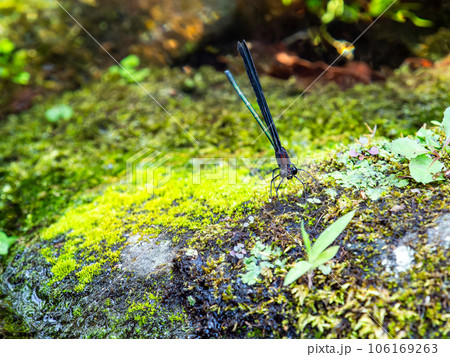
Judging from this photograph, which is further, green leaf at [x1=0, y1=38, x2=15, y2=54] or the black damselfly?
green leaf at [x1=0, y1=38, x2=15, y2=54]

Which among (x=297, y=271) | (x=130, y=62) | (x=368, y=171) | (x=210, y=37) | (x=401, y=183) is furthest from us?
(x=130, y=62)

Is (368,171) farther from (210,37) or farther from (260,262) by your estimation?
(210,37)

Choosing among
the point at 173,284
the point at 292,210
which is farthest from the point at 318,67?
the point at 173,284

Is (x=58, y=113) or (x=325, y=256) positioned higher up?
(x=58, y=113)

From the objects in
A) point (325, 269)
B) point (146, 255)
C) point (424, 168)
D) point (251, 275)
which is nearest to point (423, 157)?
point (424, 168)

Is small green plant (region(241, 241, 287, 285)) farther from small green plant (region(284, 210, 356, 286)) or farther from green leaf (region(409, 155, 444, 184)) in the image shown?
green leaf (region(409, 155, 444, 184))

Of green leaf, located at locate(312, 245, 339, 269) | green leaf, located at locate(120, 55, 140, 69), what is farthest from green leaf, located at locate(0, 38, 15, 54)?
green leaf, located at locate(312, 245, 339, 269)

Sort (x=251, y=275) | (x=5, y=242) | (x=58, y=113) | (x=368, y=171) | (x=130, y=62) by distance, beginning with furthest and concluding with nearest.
Result: (x=130, y=62)
(x=58, y=113)
(x=5, y=242)
(x=368, y=171)
(x=251, y=275)
